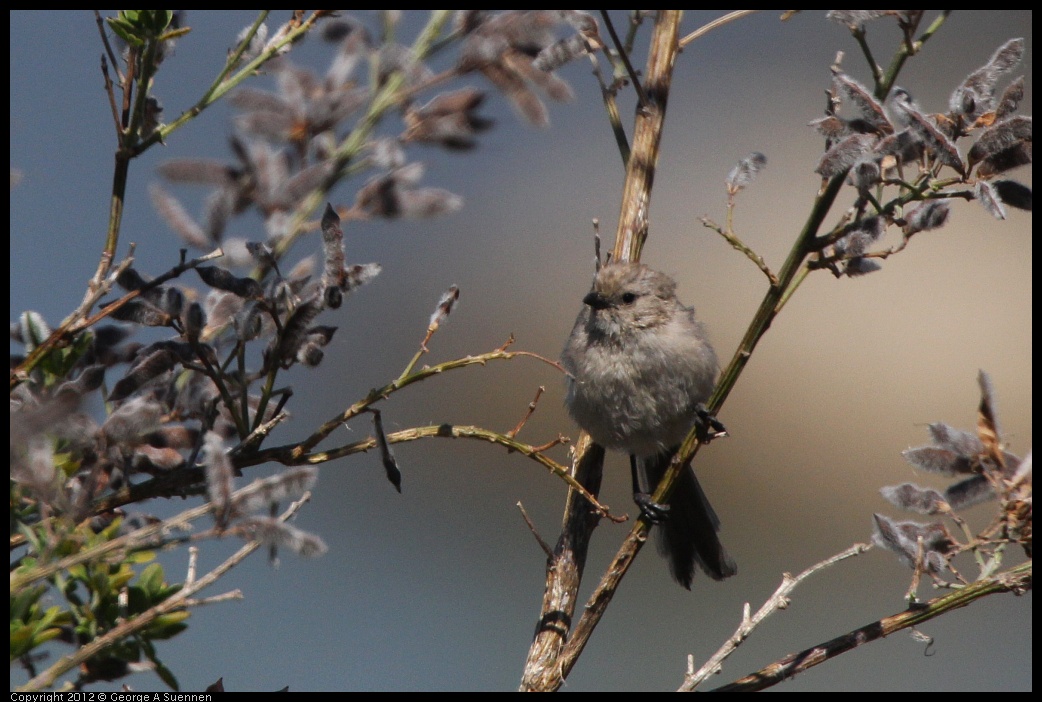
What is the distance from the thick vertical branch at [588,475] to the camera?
48.2 inches

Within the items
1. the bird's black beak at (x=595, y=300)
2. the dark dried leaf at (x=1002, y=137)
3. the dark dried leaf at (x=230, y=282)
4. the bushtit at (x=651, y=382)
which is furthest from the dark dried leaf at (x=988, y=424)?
the bird's black beak at (x=595, y=300)

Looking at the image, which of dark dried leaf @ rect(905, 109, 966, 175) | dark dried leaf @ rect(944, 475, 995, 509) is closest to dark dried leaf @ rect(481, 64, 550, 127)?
dark dried leaf @ rect(905, 109, 966, 175)

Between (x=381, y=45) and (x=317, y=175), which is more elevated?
(x=381, y=45)

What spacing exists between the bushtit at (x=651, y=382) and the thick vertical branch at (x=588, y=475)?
14.1 inches

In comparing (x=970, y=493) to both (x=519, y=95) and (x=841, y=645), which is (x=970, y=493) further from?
(x=519, y=95)

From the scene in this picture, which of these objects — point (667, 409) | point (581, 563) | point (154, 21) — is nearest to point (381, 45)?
point (154, 21)

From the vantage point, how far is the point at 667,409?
239 centimetres

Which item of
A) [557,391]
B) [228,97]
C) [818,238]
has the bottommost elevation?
[818,238]

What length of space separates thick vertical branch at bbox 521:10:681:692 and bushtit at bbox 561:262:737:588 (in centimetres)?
36

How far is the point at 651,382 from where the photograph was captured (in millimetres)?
2395

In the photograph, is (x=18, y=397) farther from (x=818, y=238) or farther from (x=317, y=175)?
(x=818, y=238)

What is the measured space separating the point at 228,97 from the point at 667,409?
171 cm

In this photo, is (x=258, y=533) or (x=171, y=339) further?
(x=171, y=339)
